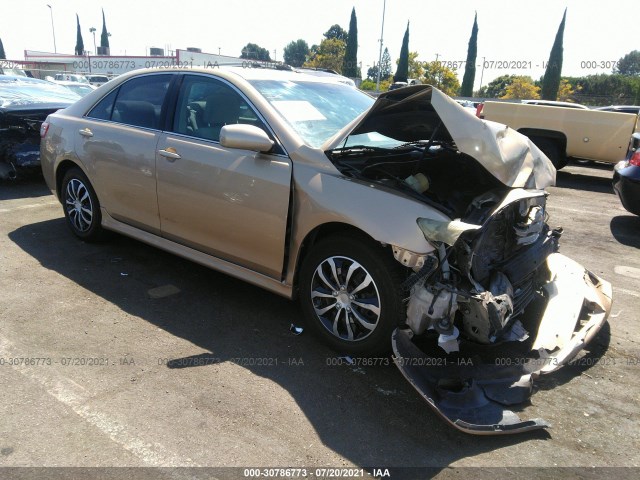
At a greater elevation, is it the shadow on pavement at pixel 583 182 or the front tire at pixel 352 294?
the front tire at pixel 352 294

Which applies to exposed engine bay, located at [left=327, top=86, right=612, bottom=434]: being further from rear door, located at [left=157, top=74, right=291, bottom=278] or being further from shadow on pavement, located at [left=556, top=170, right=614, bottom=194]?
shadow on pavement, located at [left=556, top=170, right=614, bottom=194]

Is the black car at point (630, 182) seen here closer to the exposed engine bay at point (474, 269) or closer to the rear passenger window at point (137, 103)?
the exposed engine bay at point (474, 269)

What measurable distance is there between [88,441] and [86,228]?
3.13m

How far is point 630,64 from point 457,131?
83.3 m

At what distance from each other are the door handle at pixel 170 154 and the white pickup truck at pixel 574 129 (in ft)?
29.4

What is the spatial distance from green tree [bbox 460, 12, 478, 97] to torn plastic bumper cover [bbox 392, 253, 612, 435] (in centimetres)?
4595

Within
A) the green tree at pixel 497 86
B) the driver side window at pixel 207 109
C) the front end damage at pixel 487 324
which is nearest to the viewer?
the front end damage at pixel 487 324

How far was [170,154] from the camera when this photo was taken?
4.01 metres

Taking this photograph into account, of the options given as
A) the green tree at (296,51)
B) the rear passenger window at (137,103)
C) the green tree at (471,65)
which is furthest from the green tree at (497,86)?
the green tree at (296,51)

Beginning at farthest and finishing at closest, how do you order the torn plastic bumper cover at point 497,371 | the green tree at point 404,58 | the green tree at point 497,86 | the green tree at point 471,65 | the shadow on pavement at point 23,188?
the green tree at point 497,86 < the green tree at point 404,58 < the green tree at point 471,65 < the shadow on pavement at point 23,188 < the torn plastic bumper cover at point 497,371

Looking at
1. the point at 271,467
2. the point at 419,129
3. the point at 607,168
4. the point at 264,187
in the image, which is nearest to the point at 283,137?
the point at 264,187

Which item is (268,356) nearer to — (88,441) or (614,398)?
(88,441)

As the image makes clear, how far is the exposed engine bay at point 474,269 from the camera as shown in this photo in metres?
2.79

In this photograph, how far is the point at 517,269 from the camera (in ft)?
10.7
